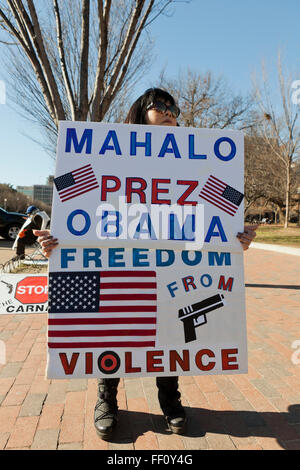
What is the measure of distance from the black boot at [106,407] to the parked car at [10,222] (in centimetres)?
1278

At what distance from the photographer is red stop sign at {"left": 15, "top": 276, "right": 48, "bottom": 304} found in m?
4.02

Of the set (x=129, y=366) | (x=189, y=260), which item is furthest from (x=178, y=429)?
(x=189, y=260)

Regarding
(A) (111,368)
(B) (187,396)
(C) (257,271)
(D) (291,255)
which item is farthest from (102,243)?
(D) (291,255)

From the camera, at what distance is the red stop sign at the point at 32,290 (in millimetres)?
4020

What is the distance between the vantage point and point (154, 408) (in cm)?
224

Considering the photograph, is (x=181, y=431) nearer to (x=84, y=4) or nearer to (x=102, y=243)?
(x=102, y=243)

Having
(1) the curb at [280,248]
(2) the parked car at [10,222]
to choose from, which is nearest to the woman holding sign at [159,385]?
(1) the curb at [280,248]

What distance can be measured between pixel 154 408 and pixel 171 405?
0.91 ft

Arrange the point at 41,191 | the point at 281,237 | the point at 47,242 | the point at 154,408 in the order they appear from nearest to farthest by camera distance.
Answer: the point at 47,242, the point at 154,408, the point at 281,237, the point at 41,191

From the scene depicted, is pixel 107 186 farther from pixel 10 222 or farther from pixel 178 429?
pixel 10 222

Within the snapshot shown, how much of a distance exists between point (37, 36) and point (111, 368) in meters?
5.16

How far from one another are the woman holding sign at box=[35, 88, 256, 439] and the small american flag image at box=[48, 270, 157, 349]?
0.37m

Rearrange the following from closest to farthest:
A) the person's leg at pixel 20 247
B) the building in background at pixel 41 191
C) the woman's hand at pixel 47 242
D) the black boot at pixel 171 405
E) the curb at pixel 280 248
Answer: the woman's hand at pixel 47 242 < the black boot at pixel 171 405 < the person's leg at pixel 20 247 < the curb at pixel 280 248 < the building in background at pixel 41 191

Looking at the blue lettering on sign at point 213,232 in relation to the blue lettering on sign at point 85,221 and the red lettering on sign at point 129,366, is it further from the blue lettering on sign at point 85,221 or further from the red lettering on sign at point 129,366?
the red lettering on sign at point 129,366
